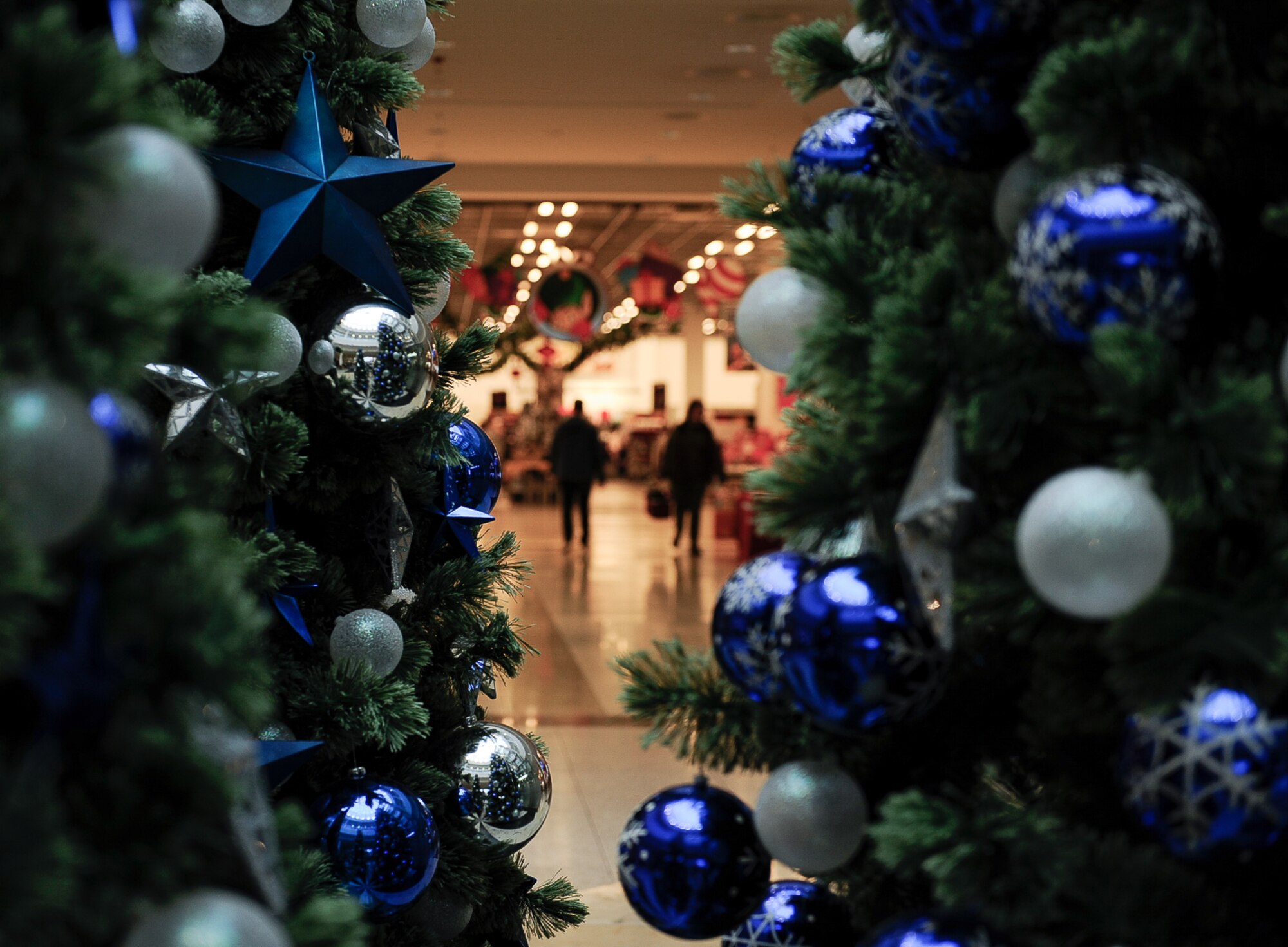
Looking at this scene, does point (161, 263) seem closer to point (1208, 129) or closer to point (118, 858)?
point (118, 858)

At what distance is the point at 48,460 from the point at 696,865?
0.75m

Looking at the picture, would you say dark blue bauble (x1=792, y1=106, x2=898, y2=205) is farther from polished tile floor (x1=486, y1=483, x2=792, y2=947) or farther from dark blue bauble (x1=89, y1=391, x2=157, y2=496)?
dark blue bauble (x1=89, y1=391, x2=157, y2=496)

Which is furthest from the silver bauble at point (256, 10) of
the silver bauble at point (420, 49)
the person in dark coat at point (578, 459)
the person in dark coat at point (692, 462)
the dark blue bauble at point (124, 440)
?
the person in dark coat at point (578, 459)

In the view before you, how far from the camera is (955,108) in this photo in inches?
37.4

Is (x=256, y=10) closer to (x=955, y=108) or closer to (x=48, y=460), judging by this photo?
(x=955, y=108)

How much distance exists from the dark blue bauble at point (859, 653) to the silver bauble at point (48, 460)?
21.5 inches

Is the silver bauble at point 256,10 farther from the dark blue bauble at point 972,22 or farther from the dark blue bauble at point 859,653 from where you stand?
the dark blue bauble at point 859,653

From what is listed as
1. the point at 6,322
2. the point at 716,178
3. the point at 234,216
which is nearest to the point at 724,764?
the point at 6,322

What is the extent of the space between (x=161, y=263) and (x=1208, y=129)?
28.0 inches

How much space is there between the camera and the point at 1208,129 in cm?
86

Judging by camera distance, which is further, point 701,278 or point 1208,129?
point 701,278

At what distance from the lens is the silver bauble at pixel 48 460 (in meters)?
0.56

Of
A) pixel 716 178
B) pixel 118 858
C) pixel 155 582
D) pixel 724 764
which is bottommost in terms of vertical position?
pixel 724 764

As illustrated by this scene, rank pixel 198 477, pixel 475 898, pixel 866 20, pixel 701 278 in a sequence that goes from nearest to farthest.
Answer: pixel 198 477, pixel 866 20, pixel 475 898, pixel 701 278
